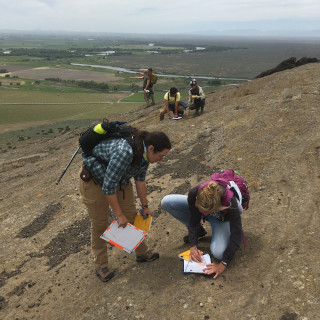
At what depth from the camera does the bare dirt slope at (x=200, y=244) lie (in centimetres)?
437

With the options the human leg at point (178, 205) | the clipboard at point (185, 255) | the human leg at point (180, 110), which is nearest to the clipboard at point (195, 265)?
the clipboard at point (185, 255)

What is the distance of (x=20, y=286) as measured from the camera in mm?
5758

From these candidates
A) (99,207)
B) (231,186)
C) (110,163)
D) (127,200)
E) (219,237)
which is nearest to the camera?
(110,163)

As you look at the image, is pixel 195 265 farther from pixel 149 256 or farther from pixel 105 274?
pixel 105 274

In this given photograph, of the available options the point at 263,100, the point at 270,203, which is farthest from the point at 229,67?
the point at 270,203

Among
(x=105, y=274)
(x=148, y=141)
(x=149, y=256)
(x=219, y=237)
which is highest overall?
(x=148, y=141)

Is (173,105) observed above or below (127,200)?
below

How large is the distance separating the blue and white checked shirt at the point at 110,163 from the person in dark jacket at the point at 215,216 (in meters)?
1.05

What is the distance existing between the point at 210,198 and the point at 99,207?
69.1 inches

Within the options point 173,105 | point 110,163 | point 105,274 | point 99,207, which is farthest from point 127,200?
point 173,105

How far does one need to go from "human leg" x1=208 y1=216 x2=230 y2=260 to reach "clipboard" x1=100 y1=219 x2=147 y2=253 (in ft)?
4.06

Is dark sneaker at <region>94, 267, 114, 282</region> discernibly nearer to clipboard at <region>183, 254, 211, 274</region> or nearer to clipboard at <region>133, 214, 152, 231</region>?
clipboard at <region>133, 214, 152, 231</region>

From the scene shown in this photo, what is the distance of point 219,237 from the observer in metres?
4.93

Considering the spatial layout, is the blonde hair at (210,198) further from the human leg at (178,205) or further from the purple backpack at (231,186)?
the human leg at (178,205)
